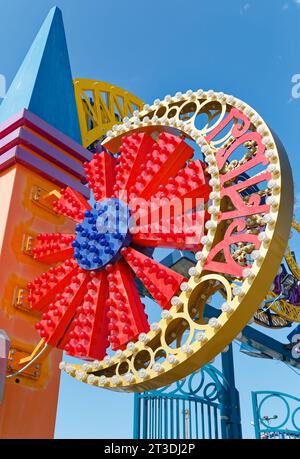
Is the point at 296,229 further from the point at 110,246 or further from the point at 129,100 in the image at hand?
the point at 110,246

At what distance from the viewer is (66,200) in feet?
19.0

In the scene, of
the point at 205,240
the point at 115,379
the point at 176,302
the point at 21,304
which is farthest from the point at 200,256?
the point at 21,304

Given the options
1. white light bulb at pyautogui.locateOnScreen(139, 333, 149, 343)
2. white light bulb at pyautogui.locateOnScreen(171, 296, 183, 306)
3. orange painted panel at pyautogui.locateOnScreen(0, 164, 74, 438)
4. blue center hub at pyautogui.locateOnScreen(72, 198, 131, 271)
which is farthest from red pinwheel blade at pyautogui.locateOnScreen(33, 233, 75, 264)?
white light bulb at pyautogui.locateOnScreen(171, 296, 183, 306)

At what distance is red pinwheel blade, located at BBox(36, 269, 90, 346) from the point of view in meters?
4.89

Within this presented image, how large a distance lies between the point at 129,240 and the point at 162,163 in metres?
0.85

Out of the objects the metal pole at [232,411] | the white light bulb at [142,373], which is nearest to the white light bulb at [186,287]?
the white light bulb at [142,373]

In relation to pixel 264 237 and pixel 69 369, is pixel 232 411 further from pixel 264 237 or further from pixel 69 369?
pixel 264 237

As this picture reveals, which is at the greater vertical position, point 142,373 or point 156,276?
point 156,276

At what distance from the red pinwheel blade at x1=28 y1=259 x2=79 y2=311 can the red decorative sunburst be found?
11 millimetres

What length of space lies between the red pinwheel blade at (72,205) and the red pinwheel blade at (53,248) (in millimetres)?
250

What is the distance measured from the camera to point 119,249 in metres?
4.72

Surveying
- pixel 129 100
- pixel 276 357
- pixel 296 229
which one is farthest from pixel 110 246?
pixel 296 229

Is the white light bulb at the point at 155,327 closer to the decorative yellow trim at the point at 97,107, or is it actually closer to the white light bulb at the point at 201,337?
the white light bulb at the point at 201,337

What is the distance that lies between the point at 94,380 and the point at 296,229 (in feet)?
32.9
